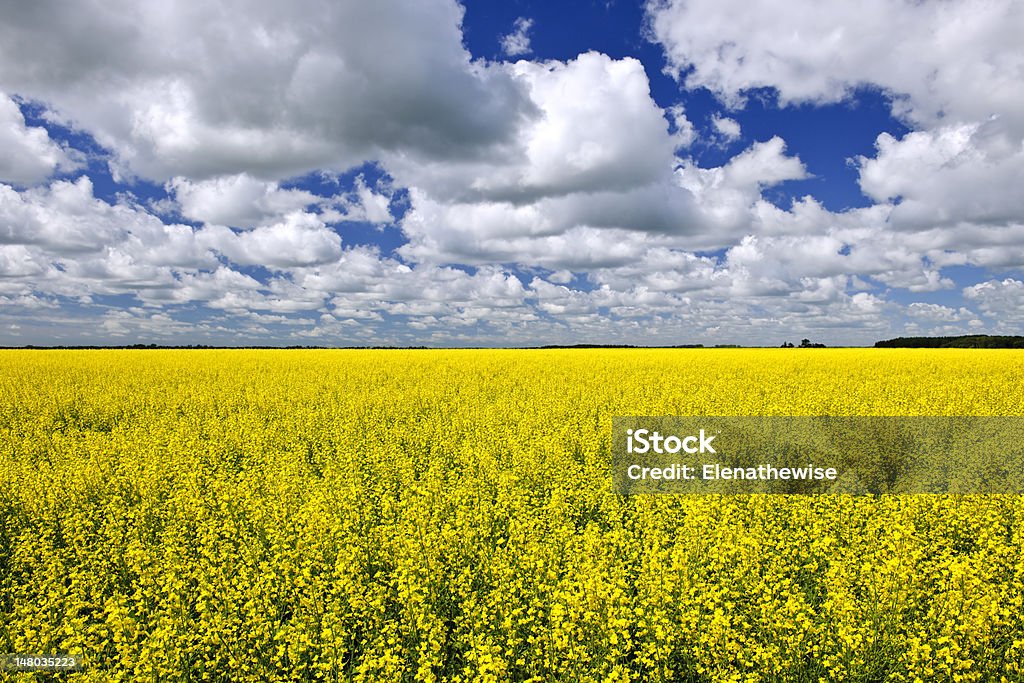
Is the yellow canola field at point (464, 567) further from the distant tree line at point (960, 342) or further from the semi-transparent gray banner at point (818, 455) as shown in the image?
the distant tree line at point (960, 342)

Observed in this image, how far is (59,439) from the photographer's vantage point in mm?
11195

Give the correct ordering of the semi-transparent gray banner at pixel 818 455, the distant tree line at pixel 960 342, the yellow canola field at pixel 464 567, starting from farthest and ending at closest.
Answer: the distant tree line at pixel 960 342 < the semi-transparent gray banner at pixel 818 455 < the yellow canola field at pixel 464 567

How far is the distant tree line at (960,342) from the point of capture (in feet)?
205

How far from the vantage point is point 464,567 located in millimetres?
5559

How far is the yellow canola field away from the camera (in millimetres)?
4266

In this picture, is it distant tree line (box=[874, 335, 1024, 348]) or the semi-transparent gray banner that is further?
distant tree line (box=[874, 335, 1024, 348])

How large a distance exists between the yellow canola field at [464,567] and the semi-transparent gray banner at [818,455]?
875mm

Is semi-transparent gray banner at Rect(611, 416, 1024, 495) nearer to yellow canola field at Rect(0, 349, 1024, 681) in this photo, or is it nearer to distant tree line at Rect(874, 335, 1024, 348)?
yellow canola field at Rect(0, 349, 1024, 681)

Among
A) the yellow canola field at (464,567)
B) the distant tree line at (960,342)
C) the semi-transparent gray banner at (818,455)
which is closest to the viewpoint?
the yellow canola field at (464,567)

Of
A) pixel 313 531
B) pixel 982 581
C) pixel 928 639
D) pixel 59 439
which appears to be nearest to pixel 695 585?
pixel 928 639

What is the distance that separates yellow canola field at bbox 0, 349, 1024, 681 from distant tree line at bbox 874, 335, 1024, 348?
2810 inches

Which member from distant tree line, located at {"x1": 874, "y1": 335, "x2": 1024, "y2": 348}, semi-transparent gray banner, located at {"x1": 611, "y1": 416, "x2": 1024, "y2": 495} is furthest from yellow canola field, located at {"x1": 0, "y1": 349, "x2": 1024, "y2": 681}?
distant tree line, located at {"x1": 874, "y1": 335, "x2": 1024, "y2": 348}

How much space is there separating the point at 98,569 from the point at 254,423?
6401mm

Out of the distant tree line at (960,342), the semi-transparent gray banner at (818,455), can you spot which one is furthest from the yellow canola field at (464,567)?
the distant tree line at (960,342)
